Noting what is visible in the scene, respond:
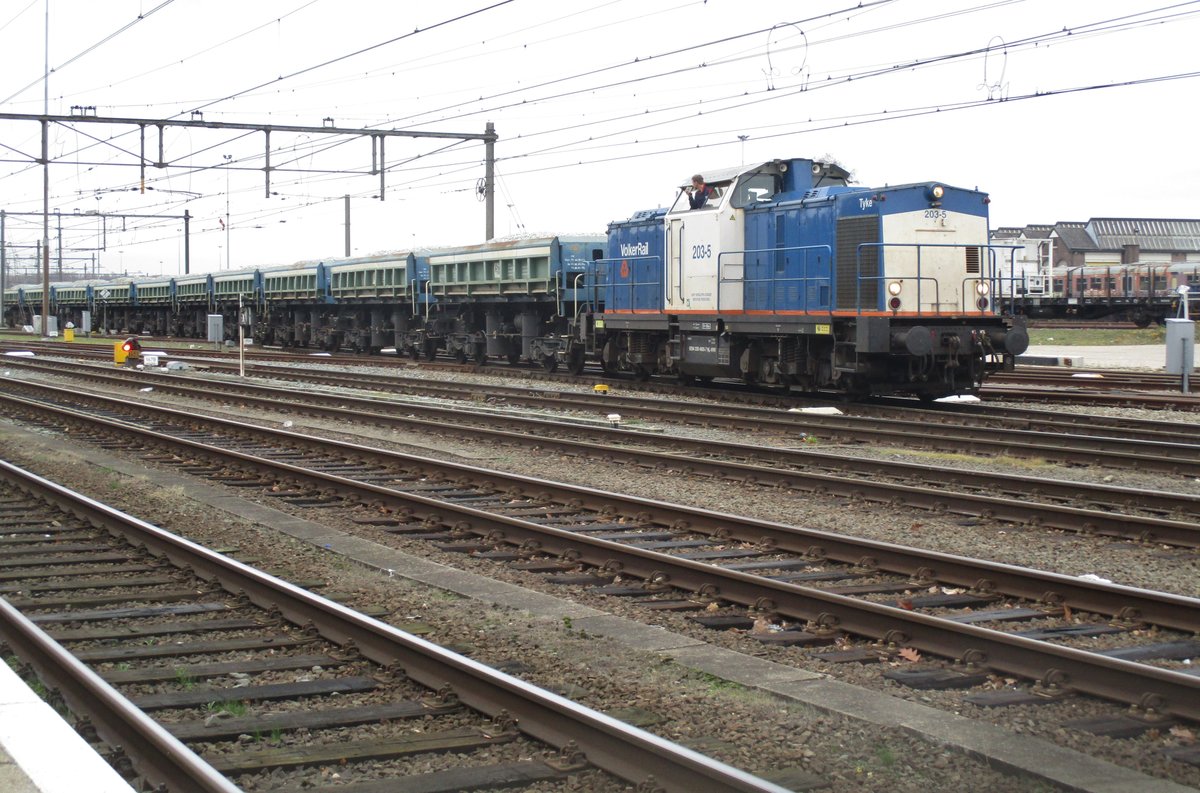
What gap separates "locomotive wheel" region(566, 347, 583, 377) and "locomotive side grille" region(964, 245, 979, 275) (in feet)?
32.9

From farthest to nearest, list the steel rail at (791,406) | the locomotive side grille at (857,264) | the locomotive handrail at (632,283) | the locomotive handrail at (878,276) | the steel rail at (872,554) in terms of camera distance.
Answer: the locomotive handrail at (632,283) → the locomotive side grille at (857,264) → the locomotive handrail at (878,276) → the steel rail at (791,406) → the steel rail at (872,554)

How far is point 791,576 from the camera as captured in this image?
7.52 m

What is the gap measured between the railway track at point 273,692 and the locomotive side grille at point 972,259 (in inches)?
516

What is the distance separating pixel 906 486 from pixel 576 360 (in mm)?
15950

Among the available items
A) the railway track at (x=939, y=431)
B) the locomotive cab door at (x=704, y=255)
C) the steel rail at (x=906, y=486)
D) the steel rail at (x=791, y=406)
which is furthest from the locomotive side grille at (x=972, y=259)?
the steel rail at (x=906, y=486)

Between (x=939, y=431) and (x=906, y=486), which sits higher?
(x=939, y=431)

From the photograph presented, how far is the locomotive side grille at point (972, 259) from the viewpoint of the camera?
696 inches

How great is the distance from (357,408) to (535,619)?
13.2 metres

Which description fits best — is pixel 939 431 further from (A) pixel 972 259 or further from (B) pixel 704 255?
(B) pixel 704 255

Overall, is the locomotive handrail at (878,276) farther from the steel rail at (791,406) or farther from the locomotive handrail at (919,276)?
the steel rail at (791,406)

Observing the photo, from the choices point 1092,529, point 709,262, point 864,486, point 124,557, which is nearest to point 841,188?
point 709,262

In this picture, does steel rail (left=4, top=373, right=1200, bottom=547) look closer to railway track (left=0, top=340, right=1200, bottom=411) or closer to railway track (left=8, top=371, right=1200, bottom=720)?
railway track (left=8, top=371, right=1200, bottom=720)

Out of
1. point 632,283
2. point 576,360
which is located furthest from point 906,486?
point 576,360

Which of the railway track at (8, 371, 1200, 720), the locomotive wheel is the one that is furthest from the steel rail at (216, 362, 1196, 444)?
the railway track at (8, 371, 1200, 720)
